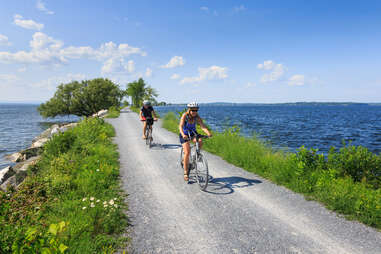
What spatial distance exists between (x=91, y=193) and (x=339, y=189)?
572cm

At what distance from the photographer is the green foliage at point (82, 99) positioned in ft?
176

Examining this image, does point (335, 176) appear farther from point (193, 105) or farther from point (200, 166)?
point (193, 105)

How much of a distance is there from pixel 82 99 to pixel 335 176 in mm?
58596

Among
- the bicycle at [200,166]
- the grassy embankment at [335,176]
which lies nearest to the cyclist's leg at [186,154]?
the bicycle at [200,166]

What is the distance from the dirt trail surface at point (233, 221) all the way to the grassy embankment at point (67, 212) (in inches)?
16.3

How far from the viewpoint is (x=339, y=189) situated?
4.74 meters

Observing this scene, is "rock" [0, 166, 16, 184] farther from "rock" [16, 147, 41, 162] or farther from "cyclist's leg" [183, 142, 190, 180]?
"cyclist's leg" [183, 142, 190, 180]

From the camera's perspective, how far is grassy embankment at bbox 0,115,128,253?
8.66 ft

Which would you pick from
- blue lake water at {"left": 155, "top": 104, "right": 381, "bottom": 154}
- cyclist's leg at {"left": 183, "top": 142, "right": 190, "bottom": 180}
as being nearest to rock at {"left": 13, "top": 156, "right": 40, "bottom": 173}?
cyclist's leg at {"left": 183, "top": 142, "right": 190, "bottom": 180}

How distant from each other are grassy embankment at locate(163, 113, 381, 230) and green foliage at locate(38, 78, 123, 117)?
53.2m

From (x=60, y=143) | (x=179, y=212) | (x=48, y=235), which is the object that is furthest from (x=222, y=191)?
(x=60, y=143)

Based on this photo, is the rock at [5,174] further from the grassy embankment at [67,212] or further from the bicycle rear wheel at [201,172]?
the bicycle rear wheel at [201,172]

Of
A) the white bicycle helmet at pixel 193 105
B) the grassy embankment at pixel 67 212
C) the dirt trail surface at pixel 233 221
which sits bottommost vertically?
the dirt trail surface at pixel 233 221

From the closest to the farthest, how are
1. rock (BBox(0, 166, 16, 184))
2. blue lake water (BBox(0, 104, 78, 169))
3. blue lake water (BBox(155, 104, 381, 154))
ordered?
1. rock (BBox(0, 166, 16, 184))
2. blue lake water (BBox(155, 104, 381, 154))
3. blue lake water (BBox(0, 104, 78, 169))
